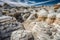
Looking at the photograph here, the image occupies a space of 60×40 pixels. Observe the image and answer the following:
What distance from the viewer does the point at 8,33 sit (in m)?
0.98

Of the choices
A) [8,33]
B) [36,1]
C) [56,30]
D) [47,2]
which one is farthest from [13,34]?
[47,2]

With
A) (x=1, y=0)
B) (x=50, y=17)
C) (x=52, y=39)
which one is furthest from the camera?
(x=1, y=0)

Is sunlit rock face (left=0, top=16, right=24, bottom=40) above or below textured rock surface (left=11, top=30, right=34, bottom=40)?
above

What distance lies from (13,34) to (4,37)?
0.07 m

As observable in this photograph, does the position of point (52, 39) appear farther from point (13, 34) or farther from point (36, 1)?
point (36, 1)

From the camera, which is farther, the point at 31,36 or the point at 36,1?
the point at 36,1

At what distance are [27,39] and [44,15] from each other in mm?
743

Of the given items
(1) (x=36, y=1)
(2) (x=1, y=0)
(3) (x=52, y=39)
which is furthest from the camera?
(2) (x=1, y=0)

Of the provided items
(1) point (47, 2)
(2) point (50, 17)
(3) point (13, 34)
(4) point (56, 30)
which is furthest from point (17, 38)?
(1) point (47, 2)

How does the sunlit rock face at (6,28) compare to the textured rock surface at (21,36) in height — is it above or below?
above

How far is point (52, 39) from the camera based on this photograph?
894 mm

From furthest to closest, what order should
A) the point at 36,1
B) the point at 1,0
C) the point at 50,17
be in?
the point at 1,0
the point at 36,1
the point at 50,17

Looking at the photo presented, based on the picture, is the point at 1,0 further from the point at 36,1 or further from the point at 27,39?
the point at 27,39

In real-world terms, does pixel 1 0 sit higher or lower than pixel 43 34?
higher
